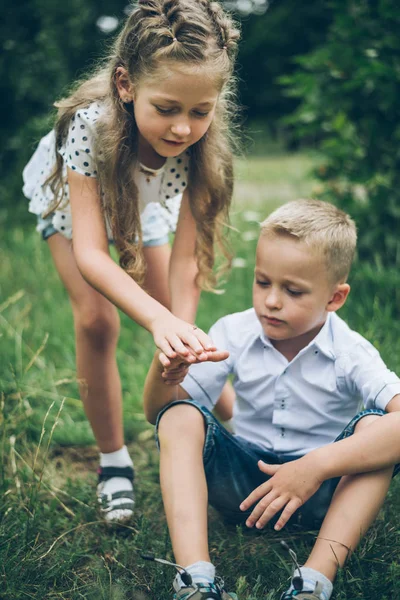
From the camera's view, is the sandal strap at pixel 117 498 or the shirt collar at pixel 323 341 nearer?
the shirt collar at pixel 323 341

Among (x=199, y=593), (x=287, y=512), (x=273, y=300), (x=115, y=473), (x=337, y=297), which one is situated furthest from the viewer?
(x=115, y=473)

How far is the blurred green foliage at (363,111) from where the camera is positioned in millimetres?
3688

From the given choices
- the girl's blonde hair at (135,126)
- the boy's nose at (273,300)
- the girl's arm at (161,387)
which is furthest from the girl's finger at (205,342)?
the girl's blonde hair at (135,126)

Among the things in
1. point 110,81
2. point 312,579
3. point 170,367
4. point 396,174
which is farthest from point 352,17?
point 312,579

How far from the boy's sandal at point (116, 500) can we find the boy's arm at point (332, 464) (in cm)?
54

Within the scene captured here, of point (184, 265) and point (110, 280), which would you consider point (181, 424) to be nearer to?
point (110, 280)

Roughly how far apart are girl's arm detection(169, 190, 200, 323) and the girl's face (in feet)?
0.98

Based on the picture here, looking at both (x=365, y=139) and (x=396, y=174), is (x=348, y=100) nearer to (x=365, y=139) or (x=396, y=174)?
(x=365, y=139)

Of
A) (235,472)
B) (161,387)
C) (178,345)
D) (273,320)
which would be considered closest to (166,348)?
(178,345)

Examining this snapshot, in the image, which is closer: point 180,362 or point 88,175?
point 180,362

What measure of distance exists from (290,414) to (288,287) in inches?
14.4

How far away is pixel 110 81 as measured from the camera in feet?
6.91

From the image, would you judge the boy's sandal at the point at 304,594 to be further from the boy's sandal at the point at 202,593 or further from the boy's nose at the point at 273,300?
the boy's nose at the point at 273,300

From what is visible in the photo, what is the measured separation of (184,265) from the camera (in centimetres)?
229
